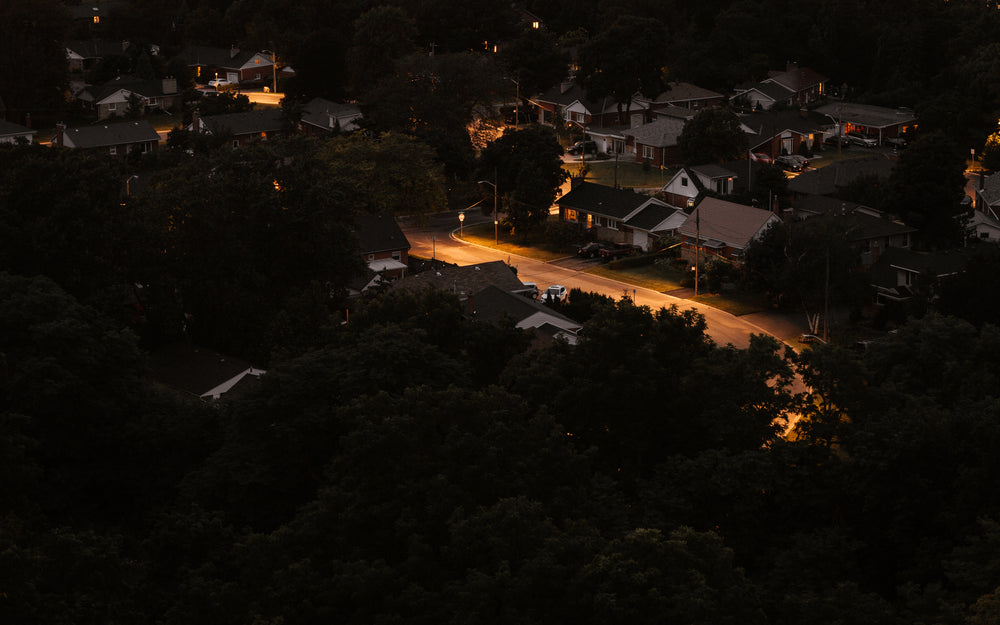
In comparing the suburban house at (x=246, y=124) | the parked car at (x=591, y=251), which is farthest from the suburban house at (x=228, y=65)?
the parked car at (x=591, y=251)

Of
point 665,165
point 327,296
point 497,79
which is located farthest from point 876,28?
point 327,296

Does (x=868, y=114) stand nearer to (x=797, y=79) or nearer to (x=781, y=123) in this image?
(x=781, y=123)

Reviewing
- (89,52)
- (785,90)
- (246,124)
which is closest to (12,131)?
(246,124)

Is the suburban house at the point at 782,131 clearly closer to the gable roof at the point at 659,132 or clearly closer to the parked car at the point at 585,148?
the gable roof at the point at 659,132

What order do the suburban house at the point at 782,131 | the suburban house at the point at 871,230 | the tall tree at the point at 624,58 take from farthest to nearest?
the tall tree at the point at 624,58 → the suburban house at the point at 782,131 → the suburban house at the point at 871,230

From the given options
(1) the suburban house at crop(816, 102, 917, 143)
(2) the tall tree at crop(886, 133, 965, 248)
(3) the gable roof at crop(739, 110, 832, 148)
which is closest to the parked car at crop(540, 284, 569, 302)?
(2) the tall tree at crop(886, 133, 965, 248)

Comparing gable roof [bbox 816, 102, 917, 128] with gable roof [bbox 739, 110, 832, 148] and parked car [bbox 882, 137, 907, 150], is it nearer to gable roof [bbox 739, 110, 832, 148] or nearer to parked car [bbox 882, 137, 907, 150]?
parked car [bbox 882, 137, 907, 150]

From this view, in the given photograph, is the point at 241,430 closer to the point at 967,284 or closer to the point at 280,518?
the point at 280,518

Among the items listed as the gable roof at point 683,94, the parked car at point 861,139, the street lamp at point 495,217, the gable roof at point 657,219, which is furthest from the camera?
the gable roof at point 683,94
